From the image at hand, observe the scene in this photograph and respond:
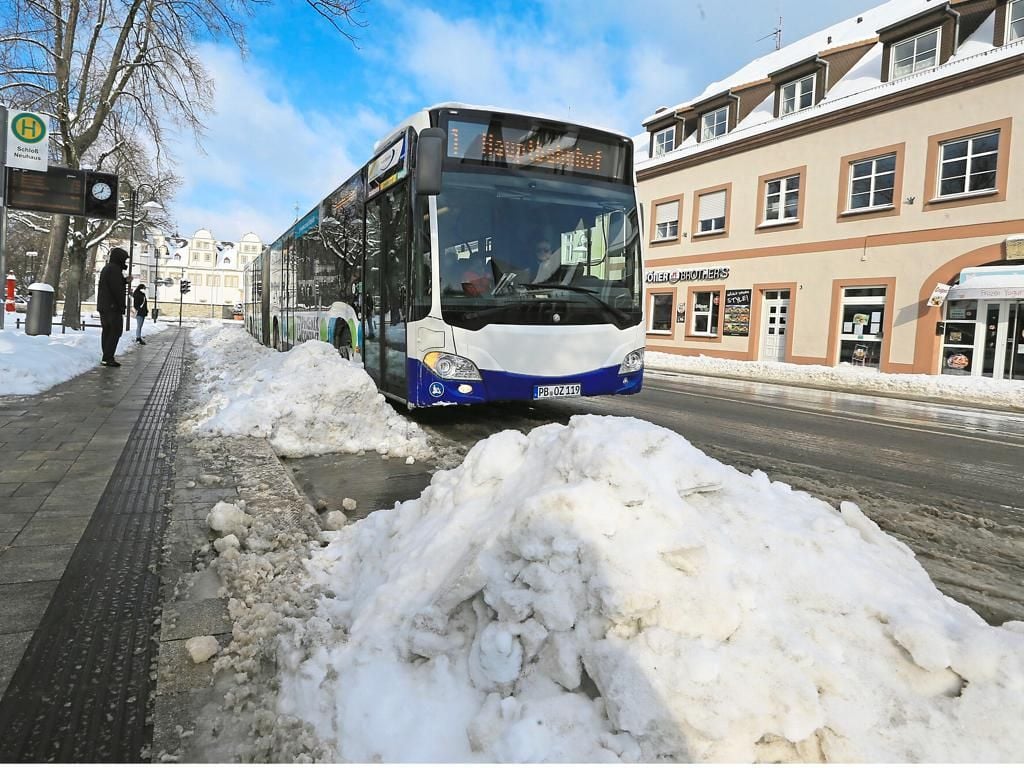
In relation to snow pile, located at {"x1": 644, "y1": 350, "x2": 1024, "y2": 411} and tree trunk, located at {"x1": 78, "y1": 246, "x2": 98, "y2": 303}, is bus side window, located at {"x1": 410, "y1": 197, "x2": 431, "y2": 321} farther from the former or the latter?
tree trunk, located at {"x1": 78, "y1": 246, "x2": 98, "y2": 303}

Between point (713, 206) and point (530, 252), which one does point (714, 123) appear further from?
point (530, 252)

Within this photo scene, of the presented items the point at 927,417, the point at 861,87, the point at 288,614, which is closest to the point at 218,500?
the point at 288,614

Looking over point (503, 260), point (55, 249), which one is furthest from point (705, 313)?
point (55, 249)

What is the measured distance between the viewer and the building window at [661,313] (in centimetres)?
2759

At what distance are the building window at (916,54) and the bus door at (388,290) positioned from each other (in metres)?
19.3

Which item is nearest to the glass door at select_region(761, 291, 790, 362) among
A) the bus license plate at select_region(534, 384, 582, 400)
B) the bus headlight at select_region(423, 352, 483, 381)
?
the bus license plate at select_region(534, 384, 582, 400)

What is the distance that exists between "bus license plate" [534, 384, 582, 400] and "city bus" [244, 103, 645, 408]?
12 mm

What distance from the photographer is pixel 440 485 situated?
298cm

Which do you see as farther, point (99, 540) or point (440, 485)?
point (99, 540)

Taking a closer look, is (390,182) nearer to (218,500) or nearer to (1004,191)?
(218,500)

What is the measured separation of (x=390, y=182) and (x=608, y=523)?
6325 mm

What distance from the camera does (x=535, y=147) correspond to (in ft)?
22.9

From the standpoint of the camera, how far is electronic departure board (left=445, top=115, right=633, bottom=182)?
6676 mm

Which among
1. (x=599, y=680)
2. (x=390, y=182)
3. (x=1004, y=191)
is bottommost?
(x=599, y=680)
